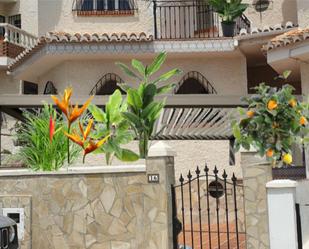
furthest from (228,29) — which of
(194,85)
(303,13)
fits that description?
(303,13)

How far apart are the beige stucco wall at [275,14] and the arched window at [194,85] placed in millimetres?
3670

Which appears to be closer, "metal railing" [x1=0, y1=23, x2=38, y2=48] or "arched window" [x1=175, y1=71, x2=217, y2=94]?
"arched window" [x1=175, y1=71, x2=217, y2=94]

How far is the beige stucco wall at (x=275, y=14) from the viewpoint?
22109mm

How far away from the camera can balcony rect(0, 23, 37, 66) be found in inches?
1144

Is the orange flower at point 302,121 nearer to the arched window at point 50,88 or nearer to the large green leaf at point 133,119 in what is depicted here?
the large green leaf at point 133,119

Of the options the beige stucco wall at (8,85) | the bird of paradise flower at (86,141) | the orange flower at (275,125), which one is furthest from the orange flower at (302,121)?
the beige stucco wall at (8,85)

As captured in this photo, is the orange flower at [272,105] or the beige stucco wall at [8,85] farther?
the beige stucco wall at [8,85]

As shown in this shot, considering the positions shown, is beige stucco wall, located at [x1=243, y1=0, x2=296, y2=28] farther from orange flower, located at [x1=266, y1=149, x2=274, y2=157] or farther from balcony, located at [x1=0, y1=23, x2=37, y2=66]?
orange flower, located at [x1=266, y1=149, x2=274, y2=157]

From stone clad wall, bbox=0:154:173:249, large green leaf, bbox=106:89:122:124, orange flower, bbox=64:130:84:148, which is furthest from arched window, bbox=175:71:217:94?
stone clad wall, bbox=0:154:173:249

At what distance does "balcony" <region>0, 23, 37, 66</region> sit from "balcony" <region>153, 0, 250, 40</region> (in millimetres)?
10239

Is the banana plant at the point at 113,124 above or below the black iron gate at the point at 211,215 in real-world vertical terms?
above

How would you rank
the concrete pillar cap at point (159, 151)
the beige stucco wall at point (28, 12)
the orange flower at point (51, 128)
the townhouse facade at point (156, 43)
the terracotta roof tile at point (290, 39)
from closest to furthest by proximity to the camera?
the concrete pillar cap at point (159, 151) < the orange flower at point (51, 128) < the terracotta roof tile at point (290, 39) < the townhouse facade at point (156, 43) < the beige stucco wall at point (28, 12)

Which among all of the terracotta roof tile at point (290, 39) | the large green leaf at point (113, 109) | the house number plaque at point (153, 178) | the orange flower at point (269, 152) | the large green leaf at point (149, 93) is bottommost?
the house number plaque at point (153, 178)

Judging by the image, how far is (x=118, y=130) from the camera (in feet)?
43.3
